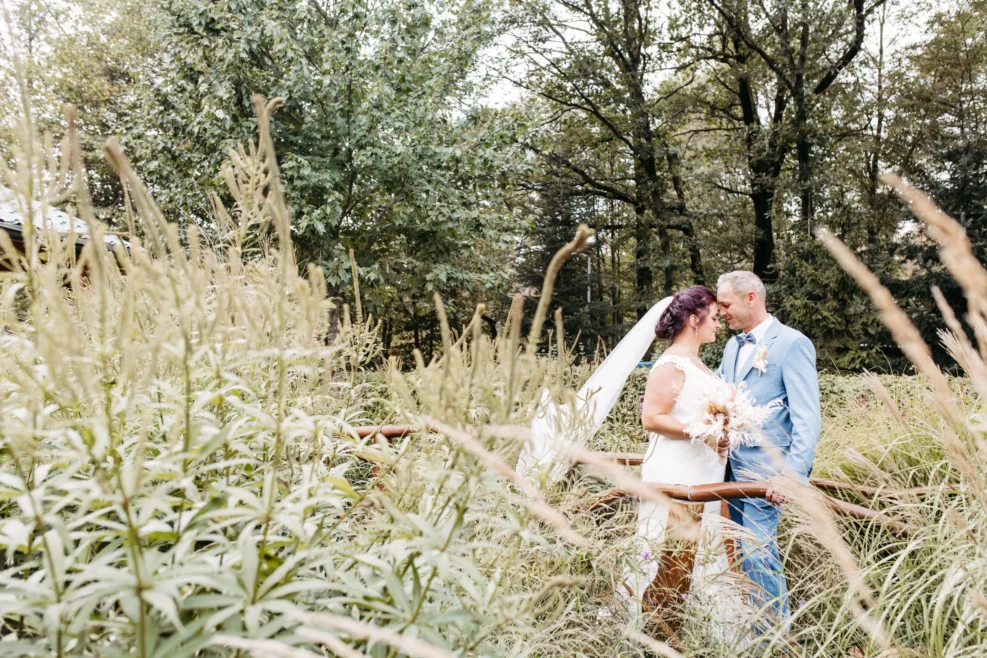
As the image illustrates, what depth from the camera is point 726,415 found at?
338 cm

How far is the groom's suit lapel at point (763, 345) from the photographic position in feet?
12.2

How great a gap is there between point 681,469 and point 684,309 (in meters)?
1.04

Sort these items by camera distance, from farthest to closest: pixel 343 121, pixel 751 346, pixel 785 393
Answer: pixel 343 121 → pixel 751 346 → pixel 785 393

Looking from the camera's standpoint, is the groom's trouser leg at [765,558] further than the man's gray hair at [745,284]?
No

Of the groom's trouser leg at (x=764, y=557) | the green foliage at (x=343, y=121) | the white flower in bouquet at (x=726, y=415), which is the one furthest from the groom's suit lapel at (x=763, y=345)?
the green foliage at (x=343, y=121)

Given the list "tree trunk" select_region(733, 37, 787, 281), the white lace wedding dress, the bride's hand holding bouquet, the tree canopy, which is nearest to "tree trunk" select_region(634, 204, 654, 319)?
the tree canopy

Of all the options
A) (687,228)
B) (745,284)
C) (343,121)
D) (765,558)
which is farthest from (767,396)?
(687,228)

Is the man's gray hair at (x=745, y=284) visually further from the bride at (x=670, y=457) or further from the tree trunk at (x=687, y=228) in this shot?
the tree trunk at (x=687, y=228)

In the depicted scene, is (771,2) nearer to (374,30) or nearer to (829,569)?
(374,30)

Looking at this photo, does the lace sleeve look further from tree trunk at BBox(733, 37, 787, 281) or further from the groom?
tree trunk at BBox(733, 37, 787, 281)

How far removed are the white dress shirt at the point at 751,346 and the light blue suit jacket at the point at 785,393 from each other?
0.17ft

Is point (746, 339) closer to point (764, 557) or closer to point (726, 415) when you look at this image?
point (726, 415)

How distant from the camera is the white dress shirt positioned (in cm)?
388

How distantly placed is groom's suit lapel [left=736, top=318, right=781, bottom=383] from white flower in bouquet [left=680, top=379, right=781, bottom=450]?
1.01 ft
